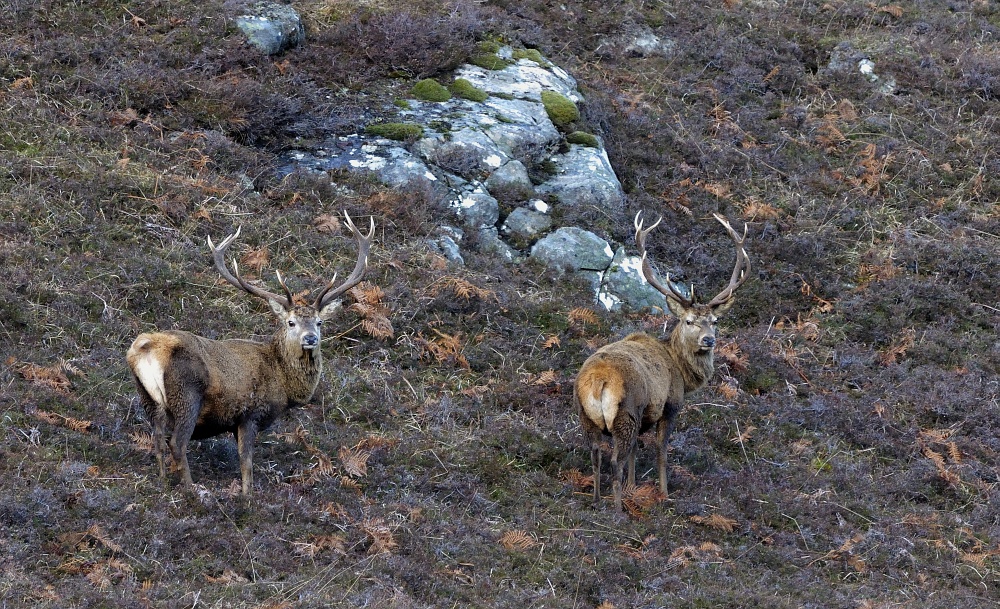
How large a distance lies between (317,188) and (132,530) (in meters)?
6.95

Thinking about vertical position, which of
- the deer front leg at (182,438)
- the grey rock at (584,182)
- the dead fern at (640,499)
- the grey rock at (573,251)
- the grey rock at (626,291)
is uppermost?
the deer front leg at (182,438)

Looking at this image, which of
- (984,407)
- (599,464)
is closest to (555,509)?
(599,464)

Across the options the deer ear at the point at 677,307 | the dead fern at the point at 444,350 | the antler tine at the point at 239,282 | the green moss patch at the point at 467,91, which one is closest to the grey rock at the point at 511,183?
the green moss patch at the point at 467,91

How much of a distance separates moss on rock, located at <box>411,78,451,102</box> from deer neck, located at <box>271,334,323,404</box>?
24.0ft

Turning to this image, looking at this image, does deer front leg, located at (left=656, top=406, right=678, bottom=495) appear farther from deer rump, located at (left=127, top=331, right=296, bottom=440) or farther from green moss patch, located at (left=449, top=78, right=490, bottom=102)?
green moss patch, located at (left=449, top=78, right=490, bottom=102)

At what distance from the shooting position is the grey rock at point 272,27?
15.5m

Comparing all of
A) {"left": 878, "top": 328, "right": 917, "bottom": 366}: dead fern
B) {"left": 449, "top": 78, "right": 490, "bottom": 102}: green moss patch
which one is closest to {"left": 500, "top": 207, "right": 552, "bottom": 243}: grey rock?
{"left": 449, "top": 78, "right": 490, "bottom": 102}: green moss patch

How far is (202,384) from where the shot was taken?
27.0 ft

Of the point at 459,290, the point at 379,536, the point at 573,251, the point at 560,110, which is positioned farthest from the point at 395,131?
the point at 379,536

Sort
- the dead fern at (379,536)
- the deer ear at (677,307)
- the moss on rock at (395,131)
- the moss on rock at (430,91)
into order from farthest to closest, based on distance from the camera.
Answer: the moss on rock at (430,91) → the moss on rock at (395,131) → the deer ear at (677,307) → the dead fern at (379,536)

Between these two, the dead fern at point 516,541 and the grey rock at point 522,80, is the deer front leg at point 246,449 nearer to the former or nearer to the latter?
the dead fern at point 516,541

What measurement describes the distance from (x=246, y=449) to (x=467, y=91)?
8.78 metres

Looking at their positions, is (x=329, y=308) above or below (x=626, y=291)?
above

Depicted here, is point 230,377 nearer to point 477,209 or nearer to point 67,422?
point 67,422
